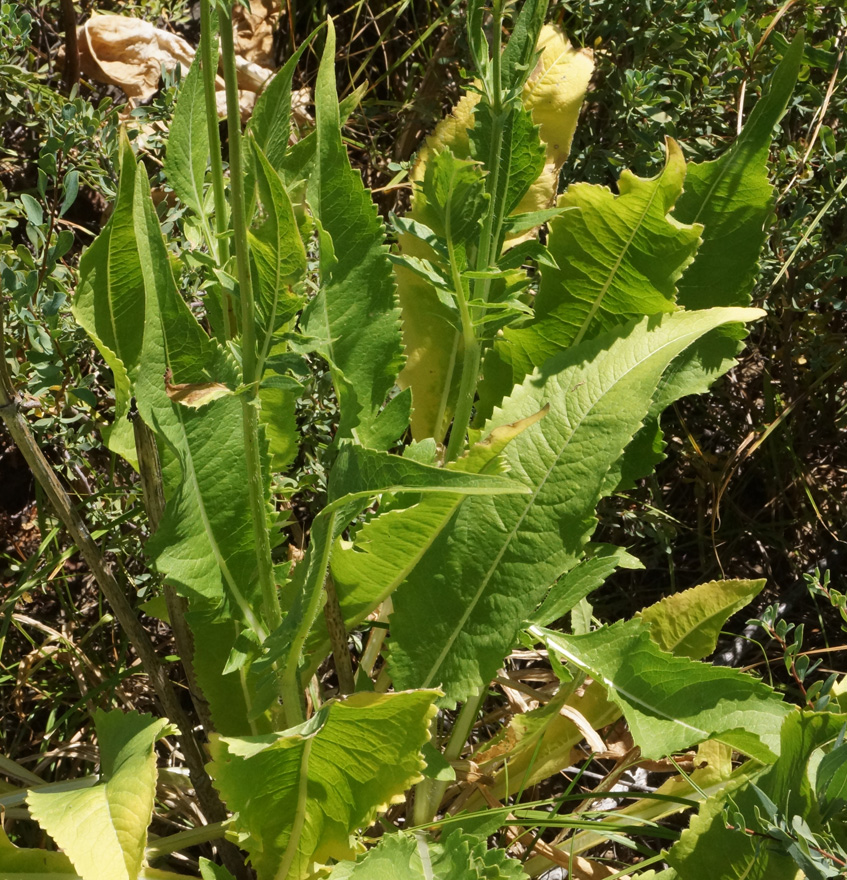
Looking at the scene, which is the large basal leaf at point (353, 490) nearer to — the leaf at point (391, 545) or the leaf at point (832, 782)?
the leaf at point (391, 545)

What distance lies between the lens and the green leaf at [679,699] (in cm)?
121

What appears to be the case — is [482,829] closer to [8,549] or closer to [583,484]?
[583,484]

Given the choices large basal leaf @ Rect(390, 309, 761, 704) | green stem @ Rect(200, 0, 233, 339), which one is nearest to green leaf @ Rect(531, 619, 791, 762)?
large basal leaf @ Rect(390, 309, 761, 704)

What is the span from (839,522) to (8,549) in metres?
1.61

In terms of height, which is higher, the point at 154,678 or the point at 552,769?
the point at 154,678

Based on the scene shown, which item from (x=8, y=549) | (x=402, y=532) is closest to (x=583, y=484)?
(x=402, y=532)

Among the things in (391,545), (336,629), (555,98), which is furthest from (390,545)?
(555,98)

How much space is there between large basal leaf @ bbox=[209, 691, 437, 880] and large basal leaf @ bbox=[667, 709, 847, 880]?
37 centimetres

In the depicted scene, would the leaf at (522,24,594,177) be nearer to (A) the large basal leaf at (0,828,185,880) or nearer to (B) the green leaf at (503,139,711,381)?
Result: (B) the green leaf at (503,139,711,381)

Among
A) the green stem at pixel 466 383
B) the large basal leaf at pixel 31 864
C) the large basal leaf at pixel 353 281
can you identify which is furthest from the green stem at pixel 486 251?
the large basal leaf at pixel 31 864

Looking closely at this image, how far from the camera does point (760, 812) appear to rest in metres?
1.21

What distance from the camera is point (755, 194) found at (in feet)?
4.84

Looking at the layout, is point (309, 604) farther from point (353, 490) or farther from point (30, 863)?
point (30, 863)

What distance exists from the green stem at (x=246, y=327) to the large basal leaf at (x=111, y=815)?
215mm
